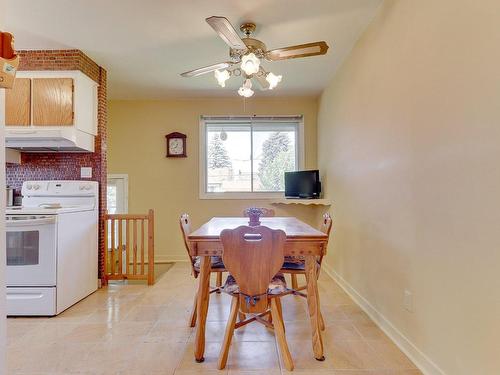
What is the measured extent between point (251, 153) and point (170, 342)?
3.22 metres

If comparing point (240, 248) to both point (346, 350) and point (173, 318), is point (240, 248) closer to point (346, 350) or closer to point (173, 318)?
point (346, 350)

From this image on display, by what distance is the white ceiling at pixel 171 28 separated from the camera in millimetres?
2406

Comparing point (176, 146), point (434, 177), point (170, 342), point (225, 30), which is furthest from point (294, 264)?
point (176, 146)

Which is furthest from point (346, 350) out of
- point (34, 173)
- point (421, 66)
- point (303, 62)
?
point (34, 173)

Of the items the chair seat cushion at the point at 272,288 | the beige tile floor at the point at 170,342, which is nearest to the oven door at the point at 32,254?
the beige tile floor at the point at 170,342

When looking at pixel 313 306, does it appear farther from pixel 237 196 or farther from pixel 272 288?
pixel 237 196

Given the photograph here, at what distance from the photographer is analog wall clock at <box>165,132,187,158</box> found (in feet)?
15.5

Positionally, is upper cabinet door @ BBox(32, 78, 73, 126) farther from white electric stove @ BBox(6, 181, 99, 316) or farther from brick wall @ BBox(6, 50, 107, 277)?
white electric stove @ BBox(6, 181, 99, 316)

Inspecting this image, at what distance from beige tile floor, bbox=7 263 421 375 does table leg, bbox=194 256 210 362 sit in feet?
0.23

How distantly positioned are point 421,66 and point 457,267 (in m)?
1.21

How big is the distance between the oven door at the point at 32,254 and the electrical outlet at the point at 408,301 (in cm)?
288

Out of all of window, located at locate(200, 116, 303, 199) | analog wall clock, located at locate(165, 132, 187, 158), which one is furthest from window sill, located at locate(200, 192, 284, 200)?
analog wall clock, located at locate(165, 132, 187, 158)

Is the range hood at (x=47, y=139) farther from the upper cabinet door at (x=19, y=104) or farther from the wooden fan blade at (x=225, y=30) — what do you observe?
the wooden fan blade at (x=225, y=30)

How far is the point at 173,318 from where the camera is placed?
258 cm
